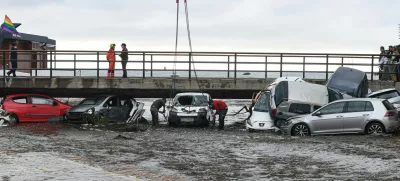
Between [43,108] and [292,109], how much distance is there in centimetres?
1064

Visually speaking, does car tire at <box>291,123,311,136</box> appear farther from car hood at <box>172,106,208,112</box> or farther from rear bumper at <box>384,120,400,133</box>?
car hood at <box>172,106,208,112</box>

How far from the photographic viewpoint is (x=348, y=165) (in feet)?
48.9

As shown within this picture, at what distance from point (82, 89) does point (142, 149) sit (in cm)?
1307

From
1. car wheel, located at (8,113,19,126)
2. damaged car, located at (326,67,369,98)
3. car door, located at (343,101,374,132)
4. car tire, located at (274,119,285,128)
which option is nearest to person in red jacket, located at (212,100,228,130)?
car tire, located at (274,119,285,128)

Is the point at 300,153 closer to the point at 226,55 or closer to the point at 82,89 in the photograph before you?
the point at 226,55

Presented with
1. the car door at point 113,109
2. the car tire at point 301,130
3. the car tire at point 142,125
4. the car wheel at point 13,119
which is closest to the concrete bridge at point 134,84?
the car door at point 113,109

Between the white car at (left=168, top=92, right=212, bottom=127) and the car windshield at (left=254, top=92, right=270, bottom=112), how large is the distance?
237cm

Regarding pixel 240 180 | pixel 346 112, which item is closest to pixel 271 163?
pixel 240 180

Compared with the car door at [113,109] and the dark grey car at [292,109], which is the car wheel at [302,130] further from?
the car door at [113,109]

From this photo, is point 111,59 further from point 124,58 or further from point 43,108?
point 43,108

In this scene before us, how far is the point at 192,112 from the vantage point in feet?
89.7

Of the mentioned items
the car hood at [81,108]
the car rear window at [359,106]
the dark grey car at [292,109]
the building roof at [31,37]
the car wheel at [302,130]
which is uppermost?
the building roof at [31,37]

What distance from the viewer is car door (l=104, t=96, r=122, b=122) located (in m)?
28.9

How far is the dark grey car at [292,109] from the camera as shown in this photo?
2494cm
